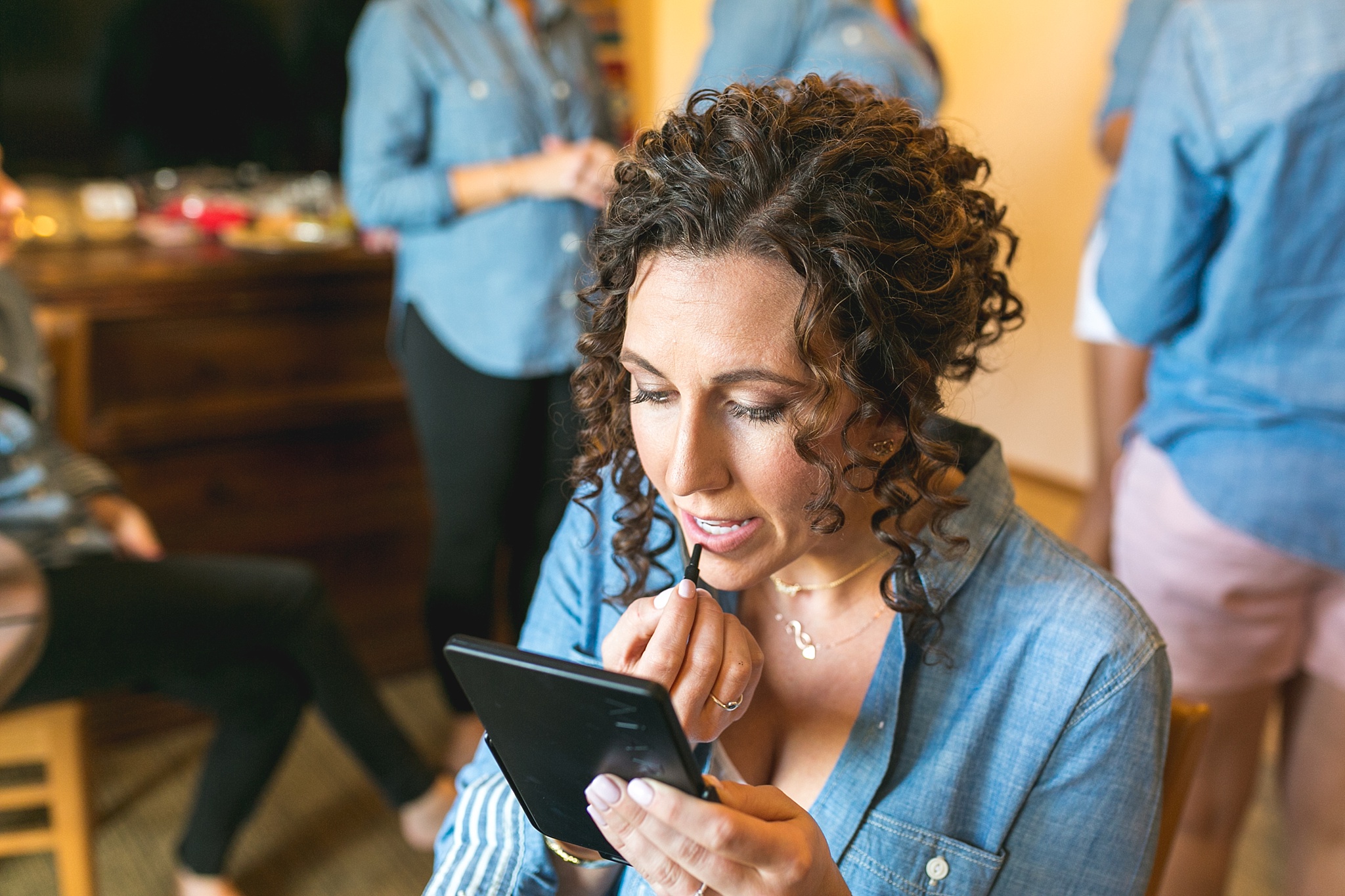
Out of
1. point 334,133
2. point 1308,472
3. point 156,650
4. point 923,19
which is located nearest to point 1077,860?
point 1308,472

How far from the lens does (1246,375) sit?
1.17 meters

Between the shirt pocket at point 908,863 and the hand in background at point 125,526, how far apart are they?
3.93ft

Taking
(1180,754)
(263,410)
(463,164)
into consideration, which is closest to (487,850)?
(1180,754)

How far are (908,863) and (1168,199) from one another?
2.64 ft

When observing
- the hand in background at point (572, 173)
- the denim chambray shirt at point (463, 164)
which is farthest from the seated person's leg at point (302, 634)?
the hand in background at point (572, 173)

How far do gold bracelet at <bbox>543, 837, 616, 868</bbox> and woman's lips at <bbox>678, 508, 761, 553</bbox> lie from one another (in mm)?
243

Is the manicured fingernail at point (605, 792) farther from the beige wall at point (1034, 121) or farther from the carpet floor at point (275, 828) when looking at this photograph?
the beige wall at point (1034, 121)

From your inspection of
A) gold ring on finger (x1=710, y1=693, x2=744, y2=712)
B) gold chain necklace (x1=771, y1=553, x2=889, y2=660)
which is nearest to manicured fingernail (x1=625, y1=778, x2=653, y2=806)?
gold ring on finger (x1=710, y1=693, x2=744, y2=712)

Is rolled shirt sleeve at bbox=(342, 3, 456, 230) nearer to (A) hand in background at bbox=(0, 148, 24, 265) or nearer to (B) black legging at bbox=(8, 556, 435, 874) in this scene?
(A) hand in background at bbox=(0, 148, 24, 265)

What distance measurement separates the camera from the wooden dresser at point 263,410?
6.59 ft

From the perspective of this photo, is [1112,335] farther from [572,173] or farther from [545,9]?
[545,9]

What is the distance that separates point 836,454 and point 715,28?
1.09 meters

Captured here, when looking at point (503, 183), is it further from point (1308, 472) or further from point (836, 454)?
point (1308, 472)

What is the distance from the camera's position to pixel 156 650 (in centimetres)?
151
